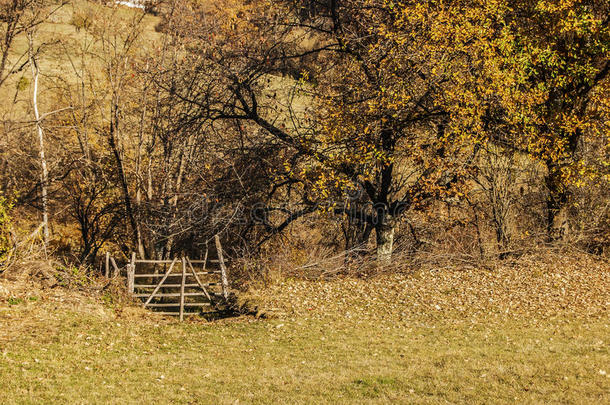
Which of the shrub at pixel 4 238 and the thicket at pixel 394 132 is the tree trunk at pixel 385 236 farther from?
the shrub at pixel 4 238

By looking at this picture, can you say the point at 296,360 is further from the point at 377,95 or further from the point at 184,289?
the point at 377,95

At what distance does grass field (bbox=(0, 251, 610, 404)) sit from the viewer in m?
8.72

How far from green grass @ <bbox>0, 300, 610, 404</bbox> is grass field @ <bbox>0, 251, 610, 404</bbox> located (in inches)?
1.3

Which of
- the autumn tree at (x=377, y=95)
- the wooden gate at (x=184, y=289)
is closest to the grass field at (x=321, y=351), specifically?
the wooden gate at (x=184, y=289)

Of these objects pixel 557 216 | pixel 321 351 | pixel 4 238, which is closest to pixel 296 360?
pixel 321 351

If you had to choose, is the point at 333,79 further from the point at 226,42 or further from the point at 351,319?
the point at 351,319

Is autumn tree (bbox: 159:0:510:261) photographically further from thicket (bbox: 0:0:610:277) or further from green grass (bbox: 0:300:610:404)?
green grass (bbox: 0:300:610:404)

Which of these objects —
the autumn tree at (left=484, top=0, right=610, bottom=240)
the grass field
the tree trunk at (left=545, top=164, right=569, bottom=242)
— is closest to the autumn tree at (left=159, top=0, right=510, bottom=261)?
the autumn tree at (left=484, top=0, right=610, bottom=240)

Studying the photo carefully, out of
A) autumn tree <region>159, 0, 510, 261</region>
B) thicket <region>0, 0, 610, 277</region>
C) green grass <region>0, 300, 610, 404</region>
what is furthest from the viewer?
thicket <region>0, 0, 610, 277</region>

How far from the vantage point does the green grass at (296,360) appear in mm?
8633

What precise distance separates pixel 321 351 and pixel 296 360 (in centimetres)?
77

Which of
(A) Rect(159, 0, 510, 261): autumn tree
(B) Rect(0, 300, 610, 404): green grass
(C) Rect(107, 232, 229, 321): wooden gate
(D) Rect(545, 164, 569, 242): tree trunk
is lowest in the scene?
(B) Rect(0, 300, 610, 404): green grass

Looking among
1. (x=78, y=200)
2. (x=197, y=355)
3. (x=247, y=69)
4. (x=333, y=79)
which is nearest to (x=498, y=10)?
(x=333, y=79)

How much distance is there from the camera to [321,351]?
1134 centimetres
